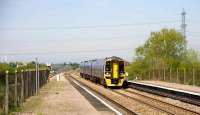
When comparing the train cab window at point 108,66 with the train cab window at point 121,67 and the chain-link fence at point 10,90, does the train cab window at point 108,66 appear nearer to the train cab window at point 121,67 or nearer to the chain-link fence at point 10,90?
the train cab window at point 121,67

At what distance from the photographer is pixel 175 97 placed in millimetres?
31000

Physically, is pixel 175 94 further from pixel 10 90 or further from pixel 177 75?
pixel 177 75

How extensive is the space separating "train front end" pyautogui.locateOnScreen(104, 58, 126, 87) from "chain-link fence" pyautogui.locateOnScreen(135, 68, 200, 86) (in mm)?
6325

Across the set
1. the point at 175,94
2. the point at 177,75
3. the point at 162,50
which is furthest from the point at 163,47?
the point at 175,94

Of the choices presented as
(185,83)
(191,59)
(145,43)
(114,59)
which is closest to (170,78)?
(185,83)

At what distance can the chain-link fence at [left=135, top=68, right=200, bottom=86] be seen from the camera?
4647 centimetres

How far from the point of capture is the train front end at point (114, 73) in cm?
4619

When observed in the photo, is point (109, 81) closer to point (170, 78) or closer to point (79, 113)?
point (170, 78)

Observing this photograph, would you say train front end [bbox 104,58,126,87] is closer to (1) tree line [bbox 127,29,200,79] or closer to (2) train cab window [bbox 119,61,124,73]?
(2) train cab window [bbox 119,61,124,73]

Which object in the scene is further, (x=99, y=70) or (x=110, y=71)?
(x=99, y=70)

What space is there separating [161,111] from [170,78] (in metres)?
33.7

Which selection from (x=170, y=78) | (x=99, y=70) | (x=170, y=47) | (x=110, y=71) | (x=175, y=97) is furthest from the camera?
(x=170, y=47)

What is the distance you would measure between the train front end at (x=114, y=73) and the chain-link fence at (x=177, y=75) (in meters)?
6.33

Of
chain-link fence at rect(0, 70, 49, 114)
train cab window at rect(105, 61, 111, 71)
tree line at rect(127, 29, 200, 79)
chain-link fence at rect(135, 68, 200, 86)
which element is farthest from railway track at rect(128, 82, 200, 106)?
tree line at rect(127, 29, 200, 79)
